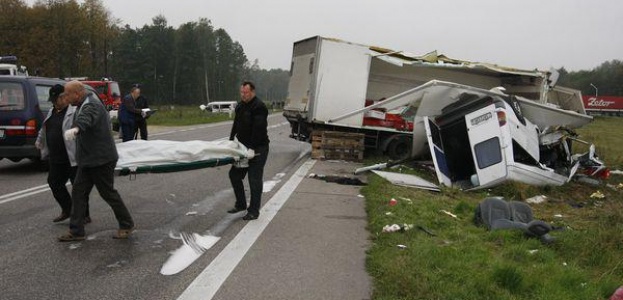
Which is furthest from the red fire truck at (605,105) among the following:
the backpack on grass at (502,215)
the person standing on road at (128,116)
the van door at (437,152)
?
the backpack on grass at (502,215)

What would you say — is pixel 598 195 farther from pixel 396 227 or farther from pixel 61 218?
pixel 61 218

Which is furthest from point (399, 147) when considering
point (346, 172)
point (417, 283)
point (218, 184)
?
point (417, 283)

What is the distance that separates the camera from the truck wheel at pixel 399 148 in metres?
13.9

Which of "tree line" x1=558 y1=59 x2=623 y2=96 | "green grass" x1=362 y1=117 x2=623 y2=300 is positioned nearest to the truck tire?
"green grass" x1=362 y1=117 x2=623 y2=300

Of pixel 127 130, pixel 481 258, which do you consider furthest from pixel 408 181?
pixel 127 130

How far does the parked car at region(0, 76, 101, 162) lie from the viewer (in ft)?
31.3

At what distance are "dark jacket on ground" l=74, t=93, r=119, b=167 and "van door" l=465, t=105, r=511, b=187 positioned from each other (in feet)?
21.8

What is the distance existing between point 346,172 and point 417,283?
7.20m

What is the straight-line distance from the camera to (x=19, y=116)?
962 centimetres

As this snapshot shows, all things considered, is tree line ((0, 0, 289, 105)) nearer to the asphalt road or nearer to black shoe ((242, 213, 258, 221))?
the asphalt road

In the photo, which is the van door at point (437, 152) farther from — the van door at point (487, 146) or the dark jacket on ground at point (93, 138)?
the dark jacket on ground at point (93, 138)

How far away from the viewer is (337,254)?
5.30 metres

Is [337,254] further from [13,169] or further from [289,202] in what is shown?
[13,169]

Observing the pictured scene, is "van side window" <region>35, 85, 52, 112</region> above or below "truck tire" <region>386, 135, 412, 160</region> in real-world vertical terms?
above
